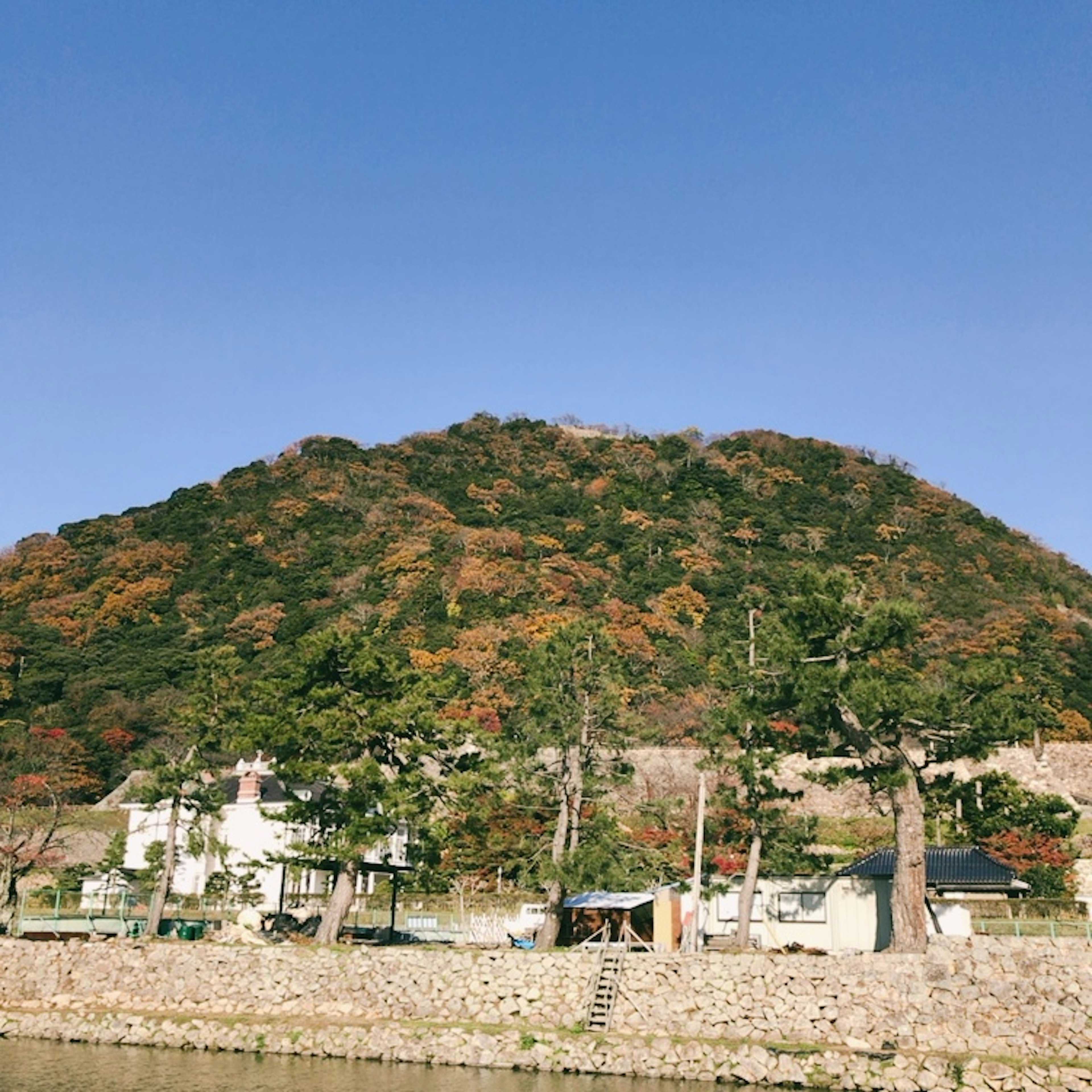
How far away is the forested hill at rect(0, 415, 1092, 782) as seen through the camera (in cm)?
5975

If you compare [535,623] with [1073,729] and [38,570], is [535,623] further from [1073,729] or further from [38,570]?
[38,570]

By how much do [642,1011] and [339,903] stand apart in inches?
338

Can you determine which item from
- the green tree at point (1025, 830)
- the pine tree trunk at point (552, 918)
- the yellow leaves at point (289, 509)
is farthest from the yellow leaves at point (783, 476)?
the pine tree trunk at point (552, 918)

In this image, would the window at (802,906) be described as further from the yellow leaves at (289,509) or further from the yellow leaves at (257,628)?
the yellow leaves at (289,509)

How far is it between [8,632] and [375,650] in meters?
46.9

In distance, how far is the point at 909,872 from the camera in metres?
22.2

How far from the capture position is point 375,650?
27344 mm

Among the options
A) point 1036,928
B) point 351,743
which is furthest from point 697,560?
point 1036,928

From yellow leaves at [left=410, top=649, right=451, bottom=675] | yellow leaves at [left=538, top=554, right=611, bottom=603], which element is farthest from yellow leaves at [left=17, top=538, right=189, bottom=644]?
yellow leaves at [left=538, top=554, right=611, bottom=603]

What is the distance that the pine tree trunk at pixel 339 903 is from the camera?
25641 millimetres

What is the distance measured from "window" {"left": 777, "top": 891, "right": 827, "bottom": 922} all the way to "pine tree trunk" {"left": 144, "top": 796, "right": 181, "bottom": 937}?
54.4 feet

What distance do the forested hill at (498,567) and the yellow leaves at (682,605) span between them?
9.0 inches

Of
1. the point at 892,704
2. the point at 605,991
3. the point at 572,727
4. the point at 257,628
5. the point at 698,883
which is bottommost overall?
the point at 605,991

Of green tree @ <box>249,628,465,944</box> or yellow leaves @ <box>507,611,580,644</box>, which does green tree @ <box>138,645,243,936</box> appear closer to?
green tree @ <box>249,628,465,944</box>
